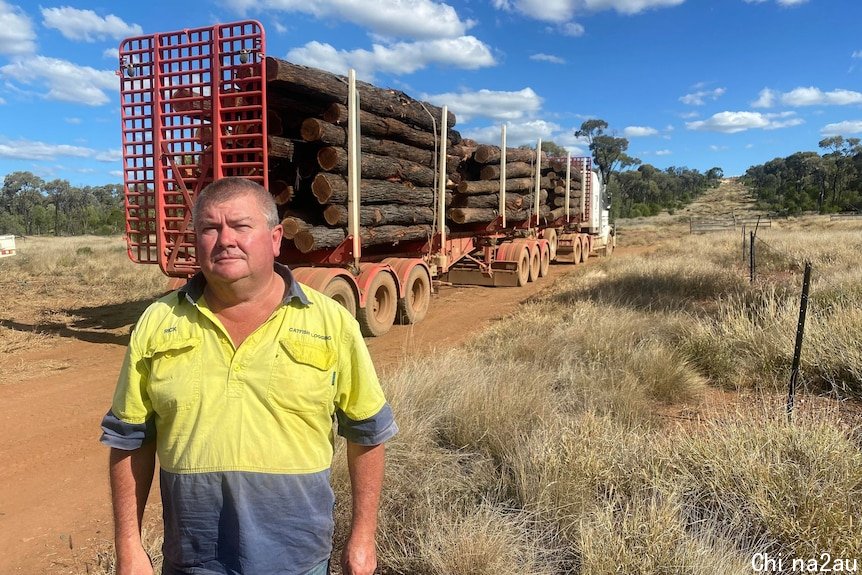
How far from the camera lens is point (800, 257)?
45.4ft

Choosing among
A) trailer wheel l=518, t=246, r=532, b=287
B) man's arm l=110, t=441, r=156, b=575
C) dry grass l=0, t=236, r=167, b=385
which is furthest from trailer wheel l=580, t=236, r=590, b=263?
man's arm l=110, t=441, r=156, b=575

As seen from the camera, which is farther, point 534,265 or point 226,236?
point 534,265

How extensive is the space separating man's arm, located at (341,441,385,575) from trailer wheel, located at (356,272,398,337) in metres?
6.52

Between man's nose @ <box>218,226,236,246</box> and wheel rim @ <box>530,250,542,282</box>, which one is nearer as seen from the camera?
man's nose @ <box>218,226,236,246</box>

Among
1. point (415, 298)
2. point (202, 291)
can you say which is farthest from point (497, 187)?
point (202, 291)

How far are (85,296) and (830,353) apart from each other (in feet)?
43.6

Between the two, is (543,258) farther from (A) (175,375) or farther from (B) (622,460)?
(A) (175,375)

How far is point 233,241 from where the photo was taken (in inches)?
70.9

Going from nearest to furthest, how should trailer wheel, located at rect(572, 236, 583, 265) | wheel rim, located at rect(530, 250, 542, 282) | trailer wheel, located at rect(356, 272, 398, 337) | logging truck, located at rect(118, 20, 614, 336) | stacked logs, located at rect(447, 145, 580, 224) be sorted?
logging truck, located at rect(118, 20, 614, 336)
trailer wheel, located at rect(356, 272, 398, 337)
stacked logs, located at rect(447, 145, 580, 224)
wheel rim, located at rect(530, 250, 542, 282)
trailer wheel, located at rect(572, 236, 583, 265)

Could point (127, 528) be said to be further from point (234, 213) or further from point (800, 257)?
point (800, 257)

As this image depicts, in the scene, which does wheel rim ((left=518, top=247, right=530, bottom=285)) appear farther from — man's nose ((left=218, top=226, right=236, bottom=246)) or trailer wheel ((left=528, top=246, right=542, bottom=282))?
man's nose ((left=218, top=226, right=236, bottom=246))

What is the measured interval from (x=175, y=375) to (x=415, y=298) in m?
8.80

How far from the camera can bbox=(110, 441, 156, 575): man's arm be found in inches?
71.0

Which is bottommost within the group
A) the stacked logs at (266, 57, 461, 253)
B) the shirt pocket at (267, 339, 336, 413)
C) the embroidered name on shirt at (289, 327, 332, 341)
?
the shirt pocket at (267, 339, 336, 413)
